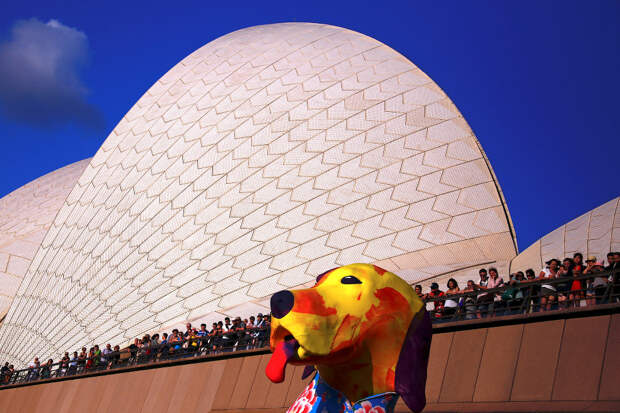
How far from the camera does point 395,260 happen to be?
14820mm

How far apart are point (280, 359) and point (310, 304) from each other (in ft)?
1.01

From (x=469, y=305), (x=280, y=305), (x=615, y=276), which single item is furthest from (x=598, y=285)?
(x=280, y=305)

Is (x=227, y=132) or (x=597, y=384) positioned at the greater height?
(x=227, y=132)

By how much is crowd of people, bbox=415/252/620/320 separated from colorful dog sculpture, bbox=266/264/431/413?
3491 millimetres

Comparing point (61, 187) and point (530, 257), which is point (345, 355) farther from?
point (61, 187)

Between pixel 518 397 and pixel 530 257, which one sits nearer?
pixel 518 397

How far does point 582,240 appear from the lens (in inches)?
528

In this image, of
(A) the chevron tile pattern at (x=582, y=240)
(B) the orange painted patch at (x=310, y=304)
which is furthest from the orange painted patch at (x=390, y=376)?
(A) the chevron tile pattern at (x=582, y=240)

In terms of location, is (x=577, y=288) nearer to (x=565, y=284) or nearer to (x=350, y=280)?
(x=565, y=284)

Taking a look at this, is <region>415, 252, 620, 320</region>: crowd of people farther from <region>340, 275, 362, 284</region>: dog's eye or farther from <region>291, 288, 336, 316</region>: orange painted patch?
<region>291, 288, 336, 316</region>: orange painted patch

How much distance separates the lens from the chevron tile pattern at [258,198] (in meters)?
15.7

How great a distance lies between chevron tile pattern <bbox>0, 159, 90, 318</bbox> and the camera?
25000 millimetres

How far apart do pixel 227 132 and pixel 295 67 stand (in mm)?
3628

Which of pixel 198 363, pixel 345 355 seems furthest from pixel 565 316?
pixel 198 363
